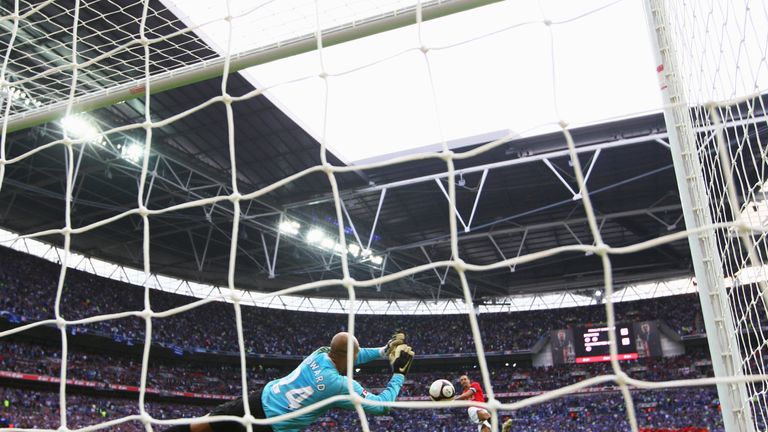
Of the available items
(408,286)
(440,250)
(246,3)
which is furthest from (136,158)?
(408,286)

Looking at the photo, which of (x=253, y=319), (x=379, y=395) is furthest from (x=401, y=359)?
(x=253, y=319)

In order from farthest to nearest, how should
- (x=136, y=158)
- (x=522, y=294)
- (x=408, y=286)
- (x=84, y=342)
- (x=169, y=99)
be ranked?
(x=522, y=294) → (x=408, y=286) → (x=84, y=342) → (x=136, y=158) → (x=169, y=99)

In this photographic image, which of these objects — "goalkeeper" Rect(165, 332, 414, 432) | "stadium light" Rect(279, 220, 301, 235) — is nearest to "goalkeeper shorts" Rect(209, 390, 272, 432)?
"goalkeeper" Rect(165, 332, 414, 432)

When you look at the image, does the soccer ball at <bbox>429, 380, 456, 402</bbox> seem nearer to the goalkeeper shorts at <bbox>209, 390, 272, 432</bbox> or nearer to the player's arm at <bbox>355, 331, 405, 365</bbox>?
the player's arm at <bbox>355, 331, 405, 365</bbox>

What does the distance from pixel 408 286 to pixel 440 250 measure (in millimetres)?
3749

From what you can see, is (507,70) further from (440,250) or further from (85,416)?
(85,416)

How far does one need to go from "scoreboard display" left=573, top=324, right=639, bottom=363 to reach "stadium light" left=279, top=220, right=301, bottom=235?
14.7m

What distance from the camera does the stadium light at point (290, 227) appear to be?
68.3 ft

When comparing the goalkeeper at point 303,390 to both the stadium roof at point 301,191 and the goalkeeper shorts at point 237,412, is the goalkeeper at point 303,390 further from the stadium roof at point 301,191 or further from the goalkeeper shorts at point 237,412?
the stadium roof at point 301,191

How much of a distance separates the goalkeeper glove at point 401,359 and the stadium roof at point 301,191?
727 centimetres

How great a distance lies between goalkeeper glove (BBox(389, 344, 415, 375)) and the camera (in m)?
3.93

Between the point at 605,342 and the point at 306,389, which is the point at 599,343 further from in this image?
the point at 306,389

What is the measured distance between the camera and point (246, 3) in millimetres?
9594

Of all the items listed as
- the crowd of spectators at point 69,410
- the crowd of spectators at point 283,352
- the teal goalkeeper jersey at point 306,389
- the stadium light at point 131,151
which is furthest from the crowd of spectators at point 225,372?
the teal goalkeeper jersey at point 306,389
